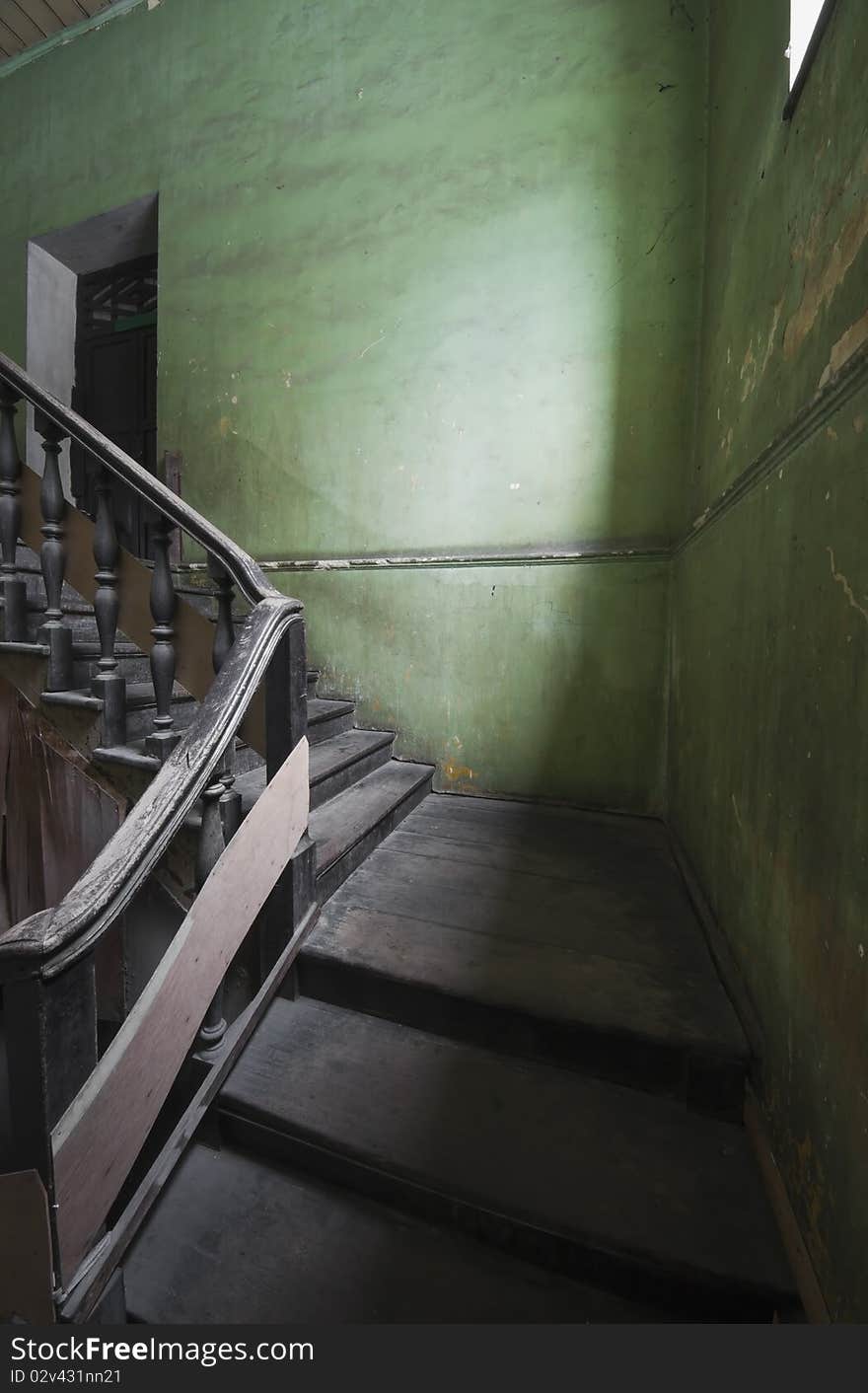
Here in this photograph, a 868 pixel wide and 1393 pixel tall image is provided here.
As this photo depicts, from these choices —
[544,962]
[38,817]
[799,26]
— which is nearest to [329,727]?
[38,817]

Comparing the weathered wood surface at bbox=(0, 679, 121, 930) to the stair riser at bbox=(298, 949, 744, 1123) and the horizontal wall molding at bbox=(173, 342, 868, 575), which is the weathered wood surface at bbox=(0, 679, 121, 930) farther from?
the horizontal wall molding at bbox=(173, 342, 868, 575)

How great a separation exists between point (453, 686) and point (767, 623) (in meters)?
1.72

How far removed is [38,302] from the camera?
3840 millimetres

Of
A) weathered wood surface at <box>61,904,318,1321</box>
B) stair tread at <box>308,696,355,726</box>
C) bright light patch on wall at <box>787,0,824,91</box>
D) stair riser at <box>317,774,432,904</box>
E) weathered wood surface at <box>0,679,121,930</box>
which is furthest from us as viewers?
stair tread at <box>308,696,355,726</box>

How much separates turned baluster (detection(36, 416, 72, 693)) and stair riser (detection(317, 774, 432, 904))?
1.09 metres

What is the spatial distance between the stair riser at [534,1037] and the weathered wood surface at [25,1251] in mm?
772

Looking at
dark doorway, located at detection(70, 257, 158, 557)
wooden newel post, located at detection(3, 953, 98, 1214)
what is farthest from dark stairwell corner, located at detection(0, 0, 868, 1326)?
dark doorway, located at detection(70, 257, 158, 557)

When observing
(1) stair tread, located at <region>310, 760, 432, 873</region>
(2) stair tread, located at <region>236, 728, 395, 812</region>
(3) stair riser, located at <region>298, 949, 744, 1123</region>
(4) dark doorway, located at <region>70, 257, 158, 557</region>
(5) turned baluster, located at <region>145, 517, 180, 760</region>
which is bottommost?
(3) stair riser, located at <region>298, 949, 744, 1123</region>

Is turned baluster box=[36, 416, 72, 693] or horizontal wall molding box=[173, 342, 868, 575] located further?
turned baluster box=[36, 416, 72, 693]

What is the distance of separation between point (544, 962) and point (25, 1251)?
1.17m

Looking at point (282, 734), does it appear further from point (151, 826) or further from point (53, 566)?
point (53, 566)

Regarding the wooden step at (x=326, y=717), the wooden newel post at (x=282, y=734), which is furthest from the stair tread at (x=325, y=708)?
the wooden newel post at (x=282, y=734)

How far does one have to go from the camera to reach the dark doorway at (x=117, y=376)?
4484 mm

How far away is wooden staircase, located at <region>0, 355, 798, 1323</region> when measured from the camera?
0.96m
